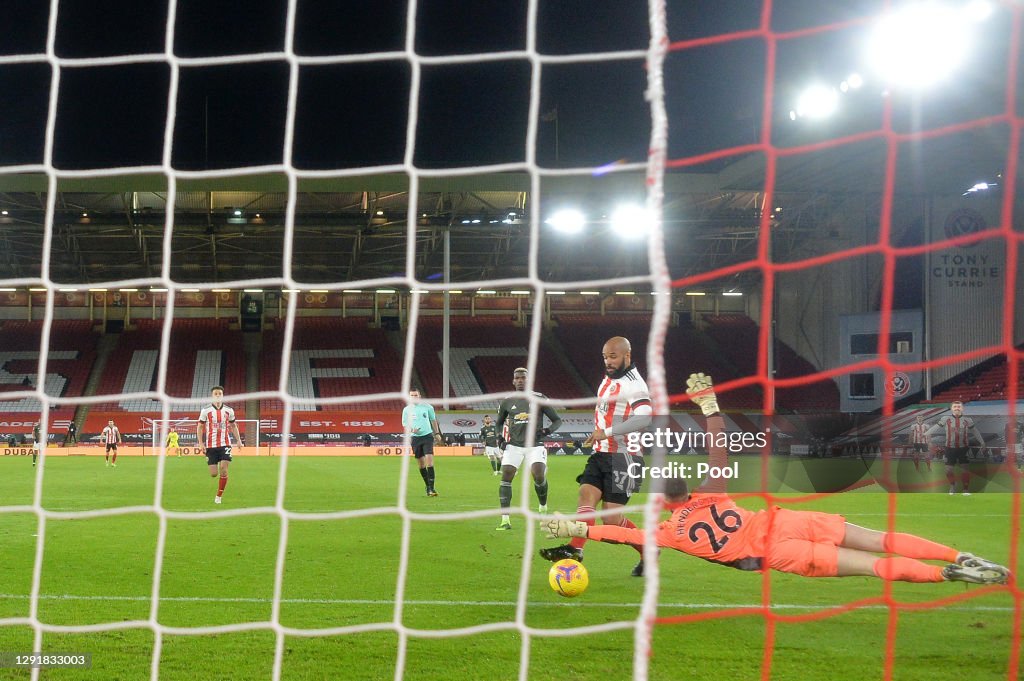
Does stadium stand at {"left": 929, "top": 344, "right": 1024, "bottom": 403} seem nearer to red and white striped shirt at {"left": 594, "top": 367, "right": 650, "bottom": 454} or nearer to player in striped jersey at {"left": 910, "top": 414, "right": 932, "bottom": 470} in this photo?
player in striped jersey at {"left": 910, "top": 414, "right": 932, "bottom": 470}

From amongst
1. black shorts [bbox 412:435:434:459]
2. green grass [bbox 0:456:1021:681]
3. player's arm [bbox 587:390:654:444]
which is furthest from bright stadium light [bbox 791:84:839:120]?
player's arm [bbox 587:390:654:444]

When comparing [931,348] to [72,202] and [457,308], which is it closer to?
[457,308]

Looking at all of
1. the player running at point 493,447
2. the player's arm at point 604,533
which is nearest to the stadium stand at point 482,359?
the player running at point 493,447

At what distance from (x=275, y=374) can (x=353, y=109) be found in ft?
68.3

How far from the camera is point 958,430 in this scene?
13812 mm

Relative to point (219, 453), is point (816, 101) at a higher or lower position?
higher

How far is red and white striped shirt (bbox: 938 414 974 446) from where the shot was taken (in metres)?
13.8

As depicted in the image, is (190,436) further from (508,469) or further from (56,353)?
(508,469)

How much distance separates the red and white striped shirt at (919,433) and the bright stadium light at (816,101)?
232 inches

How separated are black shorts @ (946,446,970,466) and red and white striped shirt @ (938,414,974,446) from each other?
63 millimetres

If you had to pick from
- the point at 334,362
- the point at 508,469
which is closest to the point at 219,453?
the point at 508,469

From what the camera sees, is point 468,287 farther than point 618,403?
No

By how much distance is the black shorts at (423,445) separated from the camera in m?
11.1

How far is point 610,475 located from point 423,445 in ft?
17.5
